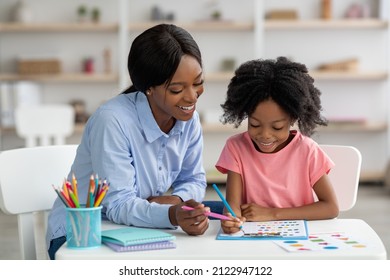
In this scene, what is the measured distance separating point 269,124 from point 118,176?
36 cm

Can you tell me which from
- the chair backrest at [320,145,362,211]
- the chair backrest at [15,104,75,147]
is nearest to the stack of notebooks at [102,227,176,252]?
the chair backrest at [320,145,362,211]

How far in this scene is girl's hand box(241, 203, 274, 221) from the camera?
5.04 feet

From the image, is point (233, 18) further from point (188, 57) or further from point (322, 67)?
point (188, 57)

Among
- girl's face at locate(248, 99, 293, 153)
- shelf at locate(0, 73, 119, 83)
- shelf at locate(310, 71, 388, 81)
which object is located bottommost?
shelf at locate(310, 71, 388, 81)

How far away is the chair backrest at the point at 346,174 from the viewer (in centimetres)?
190

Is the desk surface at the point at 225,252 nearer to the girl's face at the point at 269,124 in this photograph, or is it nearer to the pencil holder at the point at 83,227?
the pencil holder at the point at 83,227

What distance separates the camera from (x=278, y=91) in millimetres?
1664

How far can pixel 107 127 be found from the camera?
160 centimetres

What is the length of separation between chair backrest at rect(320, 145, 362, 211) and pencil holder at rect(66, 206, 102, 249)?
839mm

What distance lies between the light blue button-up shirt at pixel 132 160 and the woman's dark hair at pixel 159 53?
0.09m

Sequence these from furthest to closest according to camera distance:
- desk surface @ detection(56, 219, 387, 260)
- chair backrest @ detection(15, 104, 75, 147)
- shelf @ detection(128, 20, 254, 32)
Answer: shelf @ detection(128, 20, 254, 32), chair backrest @ detection(15, 104, 75, 147), desk surface @ detection(56, 219, 387, 260)

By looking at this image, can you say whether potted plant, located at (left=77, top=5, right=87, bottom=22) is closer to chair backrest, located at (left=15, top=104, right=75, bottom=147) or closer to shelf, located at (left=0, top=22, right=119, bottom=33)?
shelf, located at (left=0, top=22, right=119, bottom=33)
